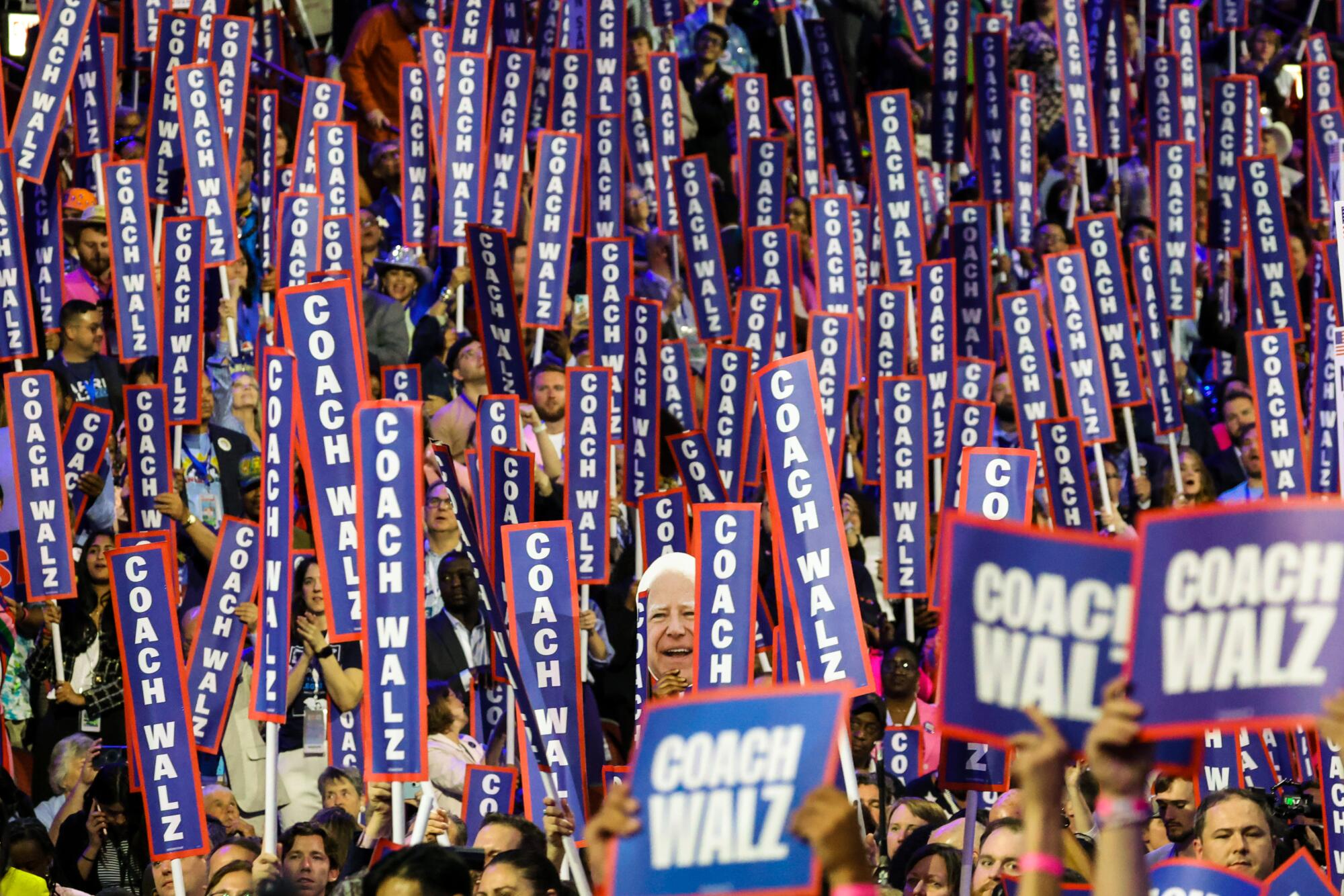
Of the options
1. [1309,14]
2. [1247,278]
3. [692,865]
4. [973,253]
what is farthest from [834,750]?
[1309,14]

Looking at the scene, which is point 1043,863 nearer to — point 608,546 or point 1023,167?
point 608,546

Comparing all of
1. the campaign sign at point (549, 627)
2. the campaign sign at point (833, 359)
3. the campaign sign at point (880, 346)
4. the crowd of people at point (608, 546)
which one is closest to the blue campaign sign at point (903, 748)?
the crowd of people at point (608, 546)

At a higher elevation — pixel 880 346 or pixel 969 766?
pixel 880 346

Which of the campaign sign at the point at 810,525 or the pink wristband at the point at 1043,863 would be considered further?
the campaign sign at the point at 810,525

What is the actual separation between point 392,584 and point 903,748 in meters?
2.98

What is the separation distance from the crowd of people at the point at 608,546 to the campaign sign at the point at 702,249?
0.34 m

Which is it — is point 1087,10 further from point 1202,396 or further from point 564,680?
point 564,680

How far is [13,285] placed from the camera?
989cm

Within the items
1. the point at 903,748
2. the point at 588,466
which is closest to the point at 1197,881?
the point at 903,748

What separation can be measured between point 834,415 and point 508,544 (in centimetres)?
342

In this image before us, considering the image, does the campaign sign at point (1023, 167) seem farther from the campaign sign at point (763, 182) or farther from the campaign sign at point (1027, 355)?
the campaign sign at point (1027, 355)

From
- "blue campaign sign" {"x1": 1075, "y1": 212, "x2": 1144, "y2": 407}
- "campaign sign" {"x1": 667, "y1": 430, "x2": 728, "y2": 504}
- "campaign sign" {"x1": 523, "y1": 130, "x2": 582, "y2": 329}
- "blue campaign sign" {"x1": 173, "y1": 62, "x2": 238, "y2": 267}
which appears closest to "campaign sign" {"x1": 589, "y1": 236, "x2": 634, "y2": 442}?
"campaign sign" {"x1": 523, "y1": 130, "x2": 582, "y2": 329}

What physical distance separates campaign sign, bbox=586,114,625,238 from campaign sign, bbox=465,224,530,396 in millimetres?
3250

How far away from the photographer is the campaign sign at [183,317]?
1013cm
